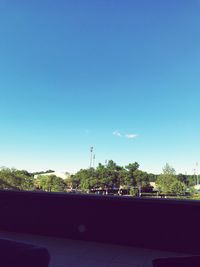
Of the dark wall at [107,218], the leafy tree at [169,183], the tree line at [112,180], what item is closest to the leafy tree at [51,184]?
the tree line at [112,180]

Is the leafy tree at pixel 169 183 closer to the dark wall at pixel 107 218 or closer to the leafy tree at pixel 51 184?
the leafy tree at pixel 51 184

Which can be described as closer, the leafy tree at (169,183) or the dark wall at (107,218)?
the dark wall at (107,218)

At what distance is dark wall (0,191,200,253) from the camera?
4461 millimetres

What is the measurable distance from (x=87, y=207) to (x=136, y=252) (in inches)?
43.2

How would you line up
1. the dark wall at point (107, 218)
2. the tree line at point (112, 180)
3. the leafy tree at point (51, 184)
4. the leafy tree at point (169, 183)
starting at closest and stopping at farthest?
the dark wall at point (107, 218)
the tree line at point (112, 180)
the leafy tree at point (169, 183)
the leafy tree at point (51, 184)

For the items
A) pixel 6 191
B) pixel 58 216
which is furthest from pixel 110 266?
pixel 6 191

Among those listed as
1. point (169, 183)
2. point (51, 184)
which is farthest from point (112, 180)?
point (51, 184)

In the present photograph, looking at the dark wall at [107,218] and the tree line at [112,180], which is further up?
the tree line at [112,180]

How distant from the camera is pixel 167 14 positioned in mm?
9828

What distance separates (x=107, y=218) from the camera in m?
4.83

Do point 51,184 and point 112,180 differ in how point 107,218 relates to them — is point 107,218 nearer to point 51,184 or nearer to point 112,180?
point 112,180

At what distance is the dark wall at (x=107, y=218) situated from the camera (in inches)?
176

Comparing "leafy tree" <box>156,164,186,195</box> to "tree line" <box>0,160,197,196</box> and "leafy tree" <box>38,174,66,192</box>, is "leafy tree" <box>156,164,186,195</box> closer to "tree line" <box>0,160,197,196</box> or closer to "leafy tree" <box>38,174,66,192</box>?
"tree line" <box>0,160,197,196</box>

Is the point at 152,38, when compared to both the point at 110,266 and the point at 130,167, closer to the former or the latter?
the point at 110,266
